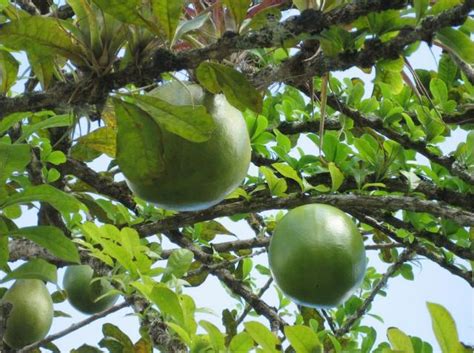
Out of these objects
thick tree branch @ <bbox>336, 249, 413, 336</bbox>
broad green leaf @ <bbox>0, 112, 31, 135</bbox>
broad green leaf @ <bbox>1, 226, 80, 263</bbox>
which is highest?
broad green leaf @ <bbox>0, 112, 31, 135</bbox>

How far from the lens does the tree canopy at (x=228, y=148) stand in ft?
2.67

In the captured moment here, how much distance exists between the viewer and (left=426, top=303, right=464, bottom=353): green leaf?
77 cm

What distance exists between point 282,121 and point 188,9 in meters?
0.79

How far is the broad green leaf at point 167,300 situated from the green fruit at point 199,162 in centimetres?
16

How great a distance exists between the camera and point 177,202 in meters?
0.92

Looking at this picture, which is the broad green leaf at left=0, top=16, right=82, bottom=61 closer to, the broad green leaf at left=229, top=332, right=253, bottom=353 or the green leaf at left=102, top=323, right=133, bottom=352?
the broad green leaf at left=229, top=332, right=253, bottom=353

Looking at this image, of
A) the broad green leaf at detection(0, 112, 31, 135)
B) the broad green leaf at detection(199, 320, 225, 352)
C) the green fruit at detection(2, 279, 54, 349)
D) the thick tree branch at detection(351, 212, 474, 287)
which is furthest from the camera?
the green fruit at detection(2, 279, 54, 349)

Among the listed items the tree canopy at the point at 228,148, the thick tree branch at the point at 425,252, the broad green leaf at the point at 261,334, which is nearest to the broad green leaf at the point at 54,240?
the tree canopy at the point at 228,148

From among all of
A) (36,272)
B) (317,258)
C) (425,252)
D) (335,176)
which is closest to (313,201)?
(335,176)

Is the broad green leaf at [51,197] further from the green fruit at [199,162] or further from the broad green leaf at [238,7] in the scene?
the broad green leaf at [238,7]

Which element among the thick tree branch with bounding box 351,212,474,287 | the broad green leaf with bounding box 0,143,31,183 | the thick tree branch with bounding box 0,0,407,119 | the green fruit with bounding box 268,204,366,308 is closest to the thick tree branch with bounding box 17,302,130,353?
the thick tree branch with bounding box 351,212,474,287

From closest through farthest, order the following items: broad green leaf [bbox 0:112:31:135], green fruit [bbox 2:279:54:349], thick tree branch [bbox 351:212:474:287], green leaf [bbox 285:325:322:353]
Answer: green leaf [bbox 285:325:322:353], broad green leaf [bbox 0:112:31:135], thick tree branch [bbox 351:212:474:287], green fruit [bbox 2:279:54:349]

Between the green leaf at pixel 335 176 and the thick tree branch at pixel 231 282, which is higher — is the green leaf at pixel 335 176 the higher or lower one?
the higher one

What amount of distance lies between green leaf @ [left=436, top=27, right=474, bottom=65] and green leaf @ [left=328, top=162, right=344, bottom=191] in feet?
1.97
